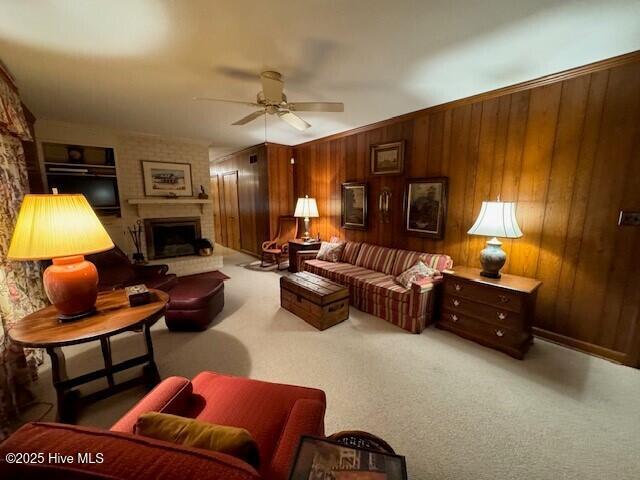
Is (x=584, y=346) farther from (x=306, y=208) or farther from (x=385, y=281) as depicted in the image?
(x=306, y=208)

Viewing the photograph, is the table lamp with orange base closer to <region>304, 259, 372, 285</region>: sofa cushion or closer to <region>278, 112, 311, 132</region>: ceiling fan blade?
<region>278, 112, 311, 132</region>: ceiling fan blade

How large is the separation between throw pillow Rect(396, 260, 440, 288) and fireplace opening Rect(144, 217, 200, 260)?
4259 mm

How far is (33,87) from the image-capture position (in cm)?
267

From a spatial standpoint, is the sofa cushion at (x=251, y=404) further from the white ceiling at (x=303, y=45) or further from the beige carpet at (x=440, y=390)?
the white ceiling at (x=303, y=45)

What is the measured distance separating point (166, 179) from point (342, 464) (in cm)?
542

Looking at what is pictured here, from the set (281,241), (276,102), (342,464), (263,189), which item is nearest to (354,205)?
(281,241)

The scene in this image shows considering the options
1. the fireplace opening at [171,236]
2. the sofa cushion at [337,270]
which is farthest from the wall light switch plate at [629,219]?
the fireplace opening at [171,236]

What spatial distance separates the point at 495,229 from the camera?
7.82 ft

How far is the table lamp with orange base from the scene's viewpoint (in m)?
1.35

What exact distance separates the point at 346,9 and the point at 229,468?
7.30 feet

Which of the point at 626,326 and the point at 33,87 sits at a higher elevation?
the point at 33,87

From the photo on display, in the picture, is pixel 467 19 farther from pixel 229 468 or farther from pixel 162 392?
pixel 162 392

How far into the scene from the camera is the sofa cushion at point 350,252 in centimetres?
408

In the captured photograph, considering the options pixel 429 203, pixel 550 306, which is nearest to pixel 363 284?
pixel 429 203
